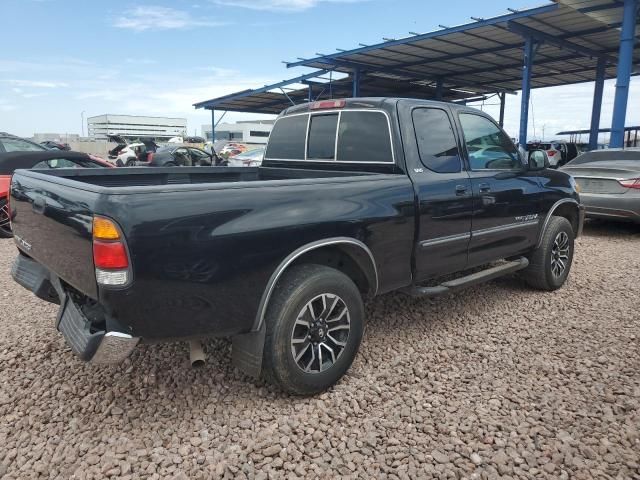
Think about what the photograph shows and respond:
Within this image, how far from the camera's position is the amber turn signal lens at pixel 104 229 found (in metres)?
2.27

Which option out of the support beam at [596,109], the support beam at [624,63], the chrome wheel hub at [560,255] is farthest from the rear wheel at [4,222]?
the support beam at [596,109]

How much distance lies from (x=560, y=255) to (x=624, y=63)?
956cm

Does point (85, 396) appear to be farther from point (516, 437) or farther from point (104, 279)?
point (516, 437)

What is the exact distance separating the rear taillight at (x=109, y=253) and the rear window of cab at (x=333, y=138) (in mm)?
2090

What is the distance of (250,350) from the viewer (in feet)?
9.17

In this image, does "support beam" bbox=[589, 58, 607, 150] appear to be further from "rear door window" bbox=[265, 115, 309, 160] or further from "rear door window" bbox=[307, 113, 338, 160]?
"rear door window" bbox=[307, 113, 338, 160]

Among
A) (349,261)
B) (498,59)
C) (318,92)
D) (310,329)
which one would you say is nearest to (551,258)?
(349,261)

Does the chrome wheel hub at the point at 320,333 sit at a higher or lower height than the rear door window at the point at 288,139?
lower

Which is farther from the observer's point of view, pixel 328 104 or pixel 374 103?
pixel 328 104

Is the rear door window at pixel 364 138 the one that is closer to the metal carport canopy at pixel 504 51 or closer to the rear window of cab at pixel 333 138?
the rear window of cab at pixel 333 138

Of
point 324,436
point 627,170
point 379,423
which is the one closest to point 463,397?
point 379,423

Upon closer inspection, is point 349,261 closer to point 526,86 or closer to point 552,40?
point 526,86

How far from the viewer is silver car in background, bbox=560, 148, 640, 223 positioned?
7797mm

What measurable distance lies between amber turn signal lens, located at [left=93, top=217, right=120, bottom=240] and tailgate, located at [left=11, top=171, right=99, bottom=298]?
0.18ft
